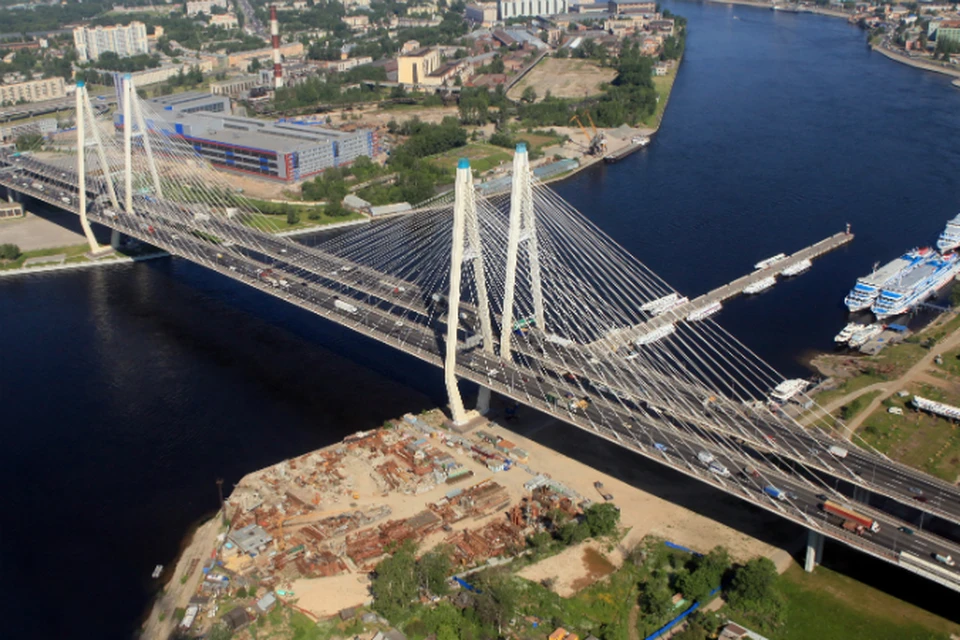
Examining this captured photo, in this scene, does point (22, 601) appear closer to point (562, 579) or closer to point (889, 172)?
point (562, 579)

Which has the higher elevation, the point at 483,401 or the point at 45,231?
the point at 45,231

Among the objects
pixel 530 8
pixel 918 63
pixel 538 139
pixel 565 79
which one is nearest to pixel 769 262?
pixel 538 139

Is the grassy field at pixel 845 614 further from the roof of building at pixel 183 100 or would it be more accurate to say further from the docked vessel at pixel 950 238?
the roof of building at pixel 183 100

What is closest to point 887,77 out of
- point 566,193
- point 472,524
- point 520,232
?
point 566,193

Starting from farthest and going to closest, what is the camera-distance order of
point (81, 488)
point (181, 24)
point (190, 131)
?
point (181, 24) < point (190, 131) < point (81, 488)

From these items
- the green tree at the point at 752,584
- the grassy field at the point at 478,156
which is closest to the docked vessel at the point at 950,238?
the grassy field at the point at 478,156

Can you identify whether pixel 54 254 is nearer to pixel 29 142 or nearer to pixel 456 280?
pixel 29 142
